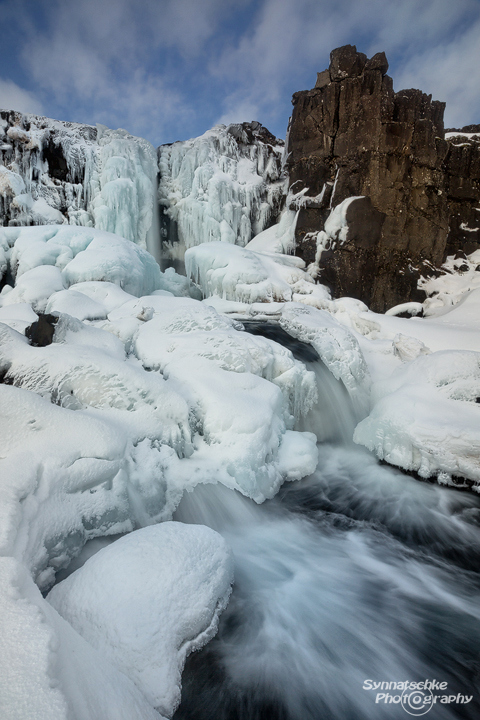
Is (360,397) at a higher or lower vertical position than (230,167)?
lower

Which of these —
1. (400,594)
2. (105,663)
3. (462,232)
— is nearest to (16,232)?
(105,663)

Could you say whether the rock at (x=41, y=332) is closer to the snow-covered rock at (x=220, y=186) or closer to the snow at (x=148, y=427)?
the snow at (x=148, y=427)

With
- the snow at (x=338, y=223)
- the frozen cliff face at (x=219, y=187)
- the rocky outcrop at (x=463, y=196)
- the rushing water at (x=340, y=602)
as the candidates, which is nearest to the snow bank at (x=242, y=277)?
the snow at (x=338, y=223)

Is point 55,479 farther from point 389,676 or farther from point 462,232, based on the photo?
point 462,232

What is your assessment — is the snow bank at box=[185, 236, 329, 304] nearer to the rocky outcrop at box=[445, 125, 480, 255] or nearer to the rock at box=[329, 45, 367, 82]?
the rock at box=[329, 45, 367, 82]

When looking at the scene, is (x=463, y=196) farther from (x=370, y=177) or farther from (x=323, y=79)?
(x=323, y=79)

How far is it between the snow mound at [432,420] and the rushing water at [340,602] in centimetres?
30

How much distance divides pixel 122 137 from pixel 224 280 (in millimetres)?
9558

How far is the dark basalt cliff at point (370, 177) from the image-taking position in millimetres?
12320

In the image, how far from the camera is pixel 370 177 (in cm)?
1245

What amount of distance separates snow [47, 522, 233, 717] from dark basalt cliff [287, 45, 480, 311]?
12087 mm

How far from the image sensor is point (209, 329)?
5086mm

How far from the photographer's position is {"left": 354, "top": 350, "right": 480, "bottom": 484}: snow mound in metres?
4.26

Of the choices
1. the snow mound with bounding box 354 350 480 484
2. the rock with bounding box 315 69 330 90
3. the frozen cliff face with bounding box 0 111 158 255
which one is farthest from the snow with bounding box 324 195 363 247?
the snow mound with bounding box 354 350 480 484
